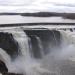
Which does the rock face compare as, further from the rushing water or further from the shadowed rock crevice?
the shadowed rock crevice

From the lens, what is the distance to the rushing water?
3.65m

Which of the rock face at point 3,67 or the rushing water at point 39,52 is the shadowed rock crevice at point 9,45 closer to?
the rushing water at point 39,52

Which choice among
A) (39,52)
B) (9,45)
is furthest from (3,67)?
(39,52)

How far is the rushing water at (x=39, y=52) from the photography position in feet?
12.0

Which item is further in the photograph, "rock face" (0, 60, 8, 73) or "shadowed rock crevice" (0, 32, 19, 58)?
"shadowed rock crevice" (0, 32, 19, 58)

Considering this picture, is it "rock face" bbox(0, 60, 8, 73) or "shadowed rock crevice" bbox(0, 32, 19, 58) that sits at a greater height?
"shadowed rock crevice" bbox(0, 32, 19, 58)

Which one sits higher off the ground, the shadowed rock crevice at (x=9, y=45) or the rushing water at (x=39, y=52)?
the shadowed rock crevice at (x=9, y=45)

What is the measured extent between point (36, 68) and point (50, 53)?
432mm

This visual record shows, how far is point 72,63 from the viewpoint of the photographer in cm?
388

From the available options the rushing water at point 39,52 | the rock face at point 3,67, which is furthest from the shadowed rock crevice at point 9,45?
the rock face at point 3,67

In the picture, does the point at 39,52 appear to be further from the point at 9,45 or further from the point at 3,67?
the point at 3,67

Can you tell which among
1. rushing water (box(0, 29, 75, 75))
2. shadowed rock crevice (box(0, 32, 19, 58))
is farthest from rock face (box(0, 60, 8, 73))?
shadowed rock crevice (box(0, 32, 19, 58))

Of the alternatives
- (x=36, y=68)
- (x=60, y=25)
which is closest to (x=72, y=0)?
(x=60, y=25)

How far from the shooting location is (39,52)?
13.1 feet
